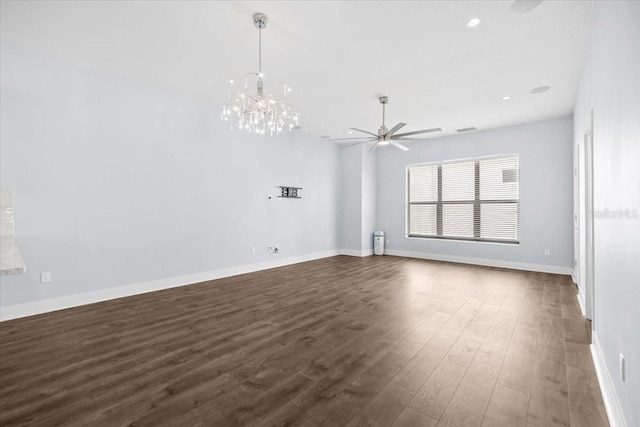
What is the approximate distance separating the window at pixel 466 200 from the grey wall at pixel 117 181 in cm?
405

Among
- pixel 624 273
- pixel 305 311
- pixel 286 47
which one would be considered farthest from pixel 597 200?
pixel 286 47

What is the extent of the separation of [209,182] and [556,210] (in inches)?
272

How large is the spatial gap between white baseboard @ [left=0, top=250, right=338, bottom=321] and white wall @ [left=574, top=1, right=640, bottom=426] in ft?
17.1

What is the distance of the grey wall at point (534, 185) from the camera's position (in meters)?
5.87

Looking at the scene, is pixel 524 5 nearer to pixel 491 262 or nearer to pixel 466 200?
pixel 466 200

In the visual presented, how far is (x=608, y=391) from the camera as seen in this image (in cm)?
191

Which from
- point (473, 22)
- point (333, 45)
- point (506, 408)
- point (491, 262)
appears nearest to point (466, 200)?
point (491, 262)

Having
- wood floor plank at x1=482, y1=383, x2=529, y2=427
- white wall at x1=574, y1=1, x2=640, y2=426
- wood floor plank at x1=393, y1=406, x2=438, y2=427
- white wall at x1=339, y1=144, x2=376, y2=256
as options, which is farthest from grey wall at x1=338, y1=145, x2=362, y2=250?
wood floor plank at x1=393, y1=406, x2=438, y2=427

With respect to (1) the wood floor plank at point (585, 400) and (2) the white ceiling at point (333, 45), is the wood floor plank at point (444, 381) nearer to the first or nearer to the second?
(1) the wood floor plank at point (585, 400)

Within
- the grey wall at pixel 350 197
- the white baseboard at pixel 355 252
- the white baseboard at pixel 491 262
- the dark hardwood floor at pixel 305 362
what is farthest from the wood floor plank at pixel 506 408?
the grey wall at pixel 350 197

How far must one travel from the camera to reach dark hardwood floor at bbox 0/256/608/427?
1836mm

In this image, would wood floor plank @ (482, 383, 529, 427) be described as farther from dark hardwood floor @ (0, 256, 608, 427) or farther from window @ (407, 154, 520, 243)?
window @ (407, 154, 520, 243)

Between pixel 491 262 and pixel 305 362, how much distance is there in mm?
5915

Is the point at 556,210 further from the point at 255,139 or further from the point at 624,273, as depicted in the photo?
the point at 255,139
